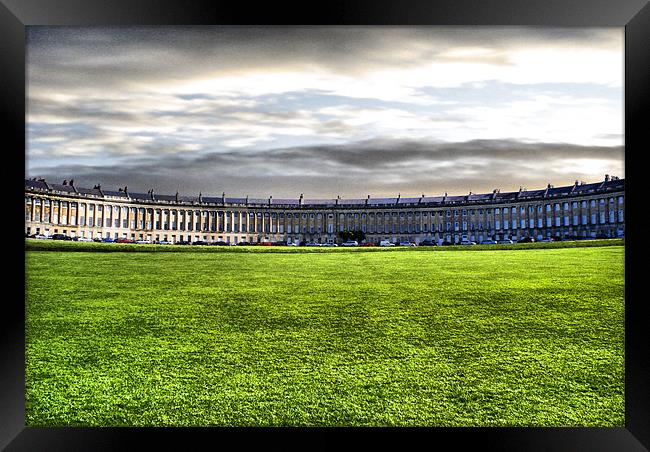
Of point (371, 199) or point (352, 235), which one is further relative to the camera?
point (371, 199)

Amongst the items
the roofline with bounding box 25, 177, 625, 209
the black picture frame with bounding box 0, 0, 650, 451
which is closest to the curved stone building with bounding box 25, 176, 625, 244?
the roofline with bounding box 25, 177, 625, 209

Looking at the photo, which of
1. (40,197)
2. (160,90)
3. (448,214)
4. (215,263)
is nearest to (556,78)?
(160,90)

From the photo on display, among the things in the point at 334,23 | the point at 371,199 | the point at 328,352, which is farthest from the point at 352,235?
the point at 334,23

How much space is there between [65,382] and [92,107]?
6.11 metres

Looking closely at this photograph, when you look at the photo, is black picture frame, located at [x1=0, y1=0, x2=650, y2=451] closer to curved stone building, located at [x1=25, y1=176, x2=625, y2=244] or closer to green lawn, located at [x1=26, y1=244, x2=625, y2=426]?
green lawn, located at [x1=26, y1=244, x2=625, y2=426]

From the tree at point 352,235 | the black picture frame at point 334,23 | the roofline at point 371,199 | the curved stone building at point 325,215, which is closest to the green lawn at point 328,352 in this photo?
the black picture frame at point 334,23

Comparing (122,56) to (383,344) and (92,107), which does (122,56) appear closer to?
(92,107)

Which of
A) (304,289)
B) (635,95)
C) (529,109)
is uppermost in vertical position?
(529,109)

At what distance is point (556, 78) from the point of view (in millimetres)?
7887

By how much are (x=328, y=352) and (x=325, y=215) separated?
1366 inches

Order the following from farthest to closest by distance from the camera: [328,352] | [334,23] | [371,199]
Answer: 1. [371,199]
2. [328,352]
3. [334,23]

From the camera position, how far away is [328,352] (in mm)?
6320

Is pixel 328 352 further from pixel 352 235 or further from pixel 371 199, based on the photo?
pixel 371 199

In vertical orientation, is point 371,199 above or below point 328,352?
above
